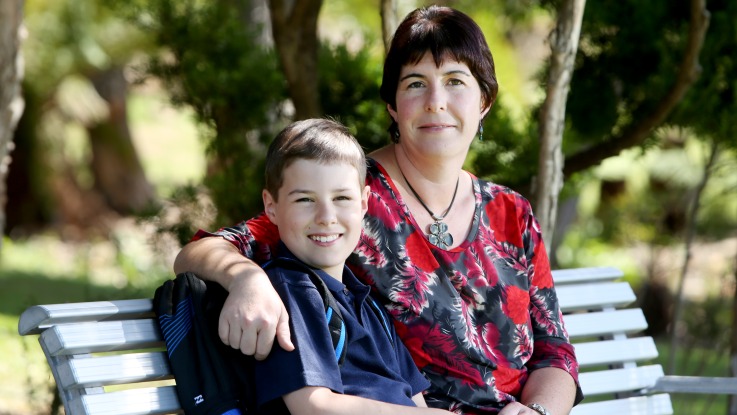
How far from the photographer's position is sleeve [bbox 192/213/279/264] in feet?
8.34

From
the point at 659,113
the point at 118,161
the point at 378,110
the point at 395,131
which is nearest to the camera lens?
the point at 395,131

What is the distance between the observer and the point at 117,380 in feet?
7.93

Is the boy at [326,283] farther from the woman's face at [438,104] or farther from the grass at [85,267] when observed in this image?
the grass at [85,267]

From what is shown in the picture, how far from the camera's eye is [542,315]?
9.59ft

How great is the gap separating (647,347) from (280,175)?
1755 millimetres

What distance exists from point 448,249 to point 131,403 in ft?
3.10

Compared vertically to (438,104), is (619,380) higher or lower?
lower

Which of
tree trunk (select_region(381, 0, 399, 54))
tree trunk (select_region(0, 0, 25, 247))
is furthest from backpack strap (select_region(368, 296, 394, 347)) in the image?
tree trunk (select_region(0, 0, 25, 247))

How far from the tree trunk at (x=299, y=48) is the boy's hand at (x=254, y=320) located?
203cm

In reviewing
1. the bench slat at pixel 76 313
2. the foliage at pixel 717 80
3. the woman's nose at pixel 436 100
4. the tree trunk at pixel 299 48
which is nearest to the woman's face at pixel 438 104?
the woman's nose at pixel 436 100

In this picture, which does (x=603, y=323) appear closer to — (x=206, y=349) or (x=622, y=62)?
(x=622, y=62)

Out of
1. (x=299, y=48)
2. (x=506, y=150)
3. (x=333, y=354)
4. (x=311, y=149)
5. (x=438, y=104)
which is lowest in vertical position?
(x=333, y=354)

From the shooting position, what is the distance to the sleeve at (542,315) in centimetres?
291

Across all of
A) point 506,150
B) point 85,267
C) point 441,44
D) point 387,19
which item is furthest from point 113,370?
point 85,267
